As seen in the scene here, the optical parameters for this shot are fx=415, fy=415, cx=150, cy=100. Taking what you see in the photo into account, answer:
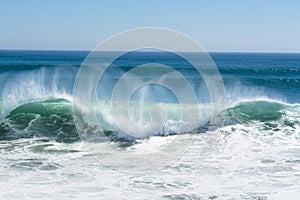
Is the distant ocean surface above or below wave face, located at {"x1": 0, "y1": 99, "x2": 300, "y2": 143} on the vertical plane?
below

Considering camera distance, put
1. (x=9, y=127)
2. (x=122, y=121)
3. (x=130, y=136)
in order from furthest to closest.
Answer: (x=122, y=121) → (x=9, y=127) → (x=130, y=136)

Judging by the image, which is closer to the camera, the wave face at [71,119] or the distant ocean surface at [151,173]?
the distant ocean surface at [151,173]

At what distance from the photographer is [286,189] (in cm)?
803

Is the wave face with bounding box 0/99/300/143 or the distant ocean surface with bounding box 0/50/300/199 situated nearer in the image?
the distant ocean surface with bounding box 0/50/300/199

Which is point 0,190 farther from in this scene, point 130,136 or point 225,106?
point 225,106

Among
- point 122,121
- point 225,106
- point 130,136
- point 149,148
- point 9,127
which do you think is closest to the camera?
point 149,148

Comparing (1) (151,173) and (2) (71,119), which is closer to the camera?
(1) (151,173)

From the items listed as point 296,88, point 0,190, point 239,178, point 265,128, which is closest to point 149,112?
point 265,128

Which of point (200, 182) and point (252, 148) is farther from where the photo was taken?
point (252, 148)

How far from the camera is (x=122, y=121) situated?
51.6ft

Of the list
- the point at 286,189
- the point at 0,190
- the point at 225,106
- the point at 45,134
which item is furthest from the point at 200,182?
the point at 225,106

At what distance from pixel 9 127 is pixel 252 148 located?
7798 millimetres

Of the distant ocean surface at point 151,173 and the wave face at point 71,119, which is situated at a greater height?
the wave face at point 71,119

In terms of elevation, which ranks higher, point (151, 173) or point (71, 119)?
point (71, 119)
